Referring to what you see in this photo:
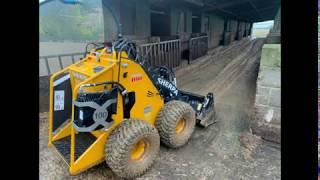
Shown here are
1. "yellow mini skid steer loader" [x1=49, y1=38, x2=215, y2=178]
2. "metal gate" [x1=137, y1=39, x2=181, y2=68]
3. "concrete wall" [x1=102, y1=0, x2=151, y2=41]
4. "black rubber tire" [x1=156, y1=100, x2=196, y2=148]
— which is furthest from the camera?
"concrete wall" [x1=102, y1=0, x2=151, y2=41]

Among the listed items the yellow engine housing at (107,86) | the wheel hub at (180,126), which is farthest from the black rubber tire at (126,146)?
the wheel hub at (180,126)

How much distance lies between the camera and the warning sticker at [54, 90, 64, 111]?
264cm

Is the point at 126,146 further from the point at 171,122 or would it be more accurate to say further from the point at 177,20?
the point at 177,20

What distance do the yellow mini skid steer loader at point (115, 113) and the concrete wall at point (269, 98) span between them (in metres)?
0.96

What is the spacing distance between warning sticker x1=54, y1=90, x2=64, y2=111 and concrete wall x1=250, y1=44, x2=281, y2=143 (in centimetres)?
250

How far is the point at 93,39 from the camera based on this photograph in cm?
598

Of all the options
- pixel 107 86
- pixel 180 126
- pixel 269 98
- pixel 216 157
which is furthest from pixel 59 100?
pixel 269 98

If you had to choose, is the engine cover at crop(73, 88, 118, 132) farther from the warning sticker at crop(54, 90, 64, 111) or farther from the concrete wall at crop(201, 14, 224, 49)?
the concrete wall at crop(201, 14, 224, 49)

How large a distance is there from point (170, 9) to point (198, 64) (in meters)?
2.33

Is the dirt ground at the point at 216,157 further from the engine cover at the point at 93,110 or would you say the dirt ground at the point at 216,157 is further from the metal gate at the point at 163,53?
the metal gate at the point at 163,53

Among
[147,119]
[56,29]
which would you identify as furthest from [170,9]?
[147,119]

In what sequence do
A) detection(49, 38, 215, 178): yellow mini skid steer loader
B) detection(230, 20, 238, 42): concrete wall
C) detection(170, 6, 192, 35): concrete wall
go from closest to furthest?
detection(49, 38, 215, 178): yellow mini skid steer loader < detection(170, 6, 192, 35): concrete wall < detection(230, 20, 238, 42): concrete wall

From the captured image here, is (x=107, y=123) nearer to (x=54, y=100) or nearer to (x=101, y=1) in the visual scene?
(x=54, y=100)

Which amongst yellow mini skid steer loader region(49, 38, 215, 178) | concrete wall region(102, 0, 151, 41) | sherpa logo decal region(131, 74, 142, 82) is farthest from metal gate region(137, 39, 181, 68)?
sherpa logo decal region(131, 74, 142, 82)
